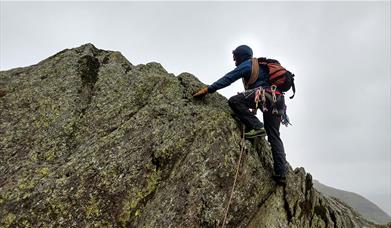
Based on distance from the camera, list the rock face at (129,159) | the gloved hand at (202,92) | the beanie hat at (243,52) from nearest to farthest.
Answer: the rock face at (129,159)
the beanie hat at (243,52)
the gloved hand at (202,92)

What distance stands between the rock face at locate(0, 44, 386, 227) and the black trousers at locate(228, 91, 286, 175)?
2.38 feet

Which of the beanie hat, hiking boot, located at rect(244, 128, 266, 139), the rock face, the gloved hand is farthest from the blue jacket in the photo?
hiking boot, located at rect(244, 128, 266, 139)

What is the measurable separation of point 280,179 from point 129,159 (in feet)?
22.1

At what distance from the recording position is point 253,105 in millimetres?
17516

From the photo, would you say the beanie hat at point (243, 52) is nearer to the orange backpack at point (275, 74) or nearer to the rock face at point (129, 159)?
the orange backpack at point (275, 74)

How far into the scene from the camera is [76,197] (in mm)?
14117

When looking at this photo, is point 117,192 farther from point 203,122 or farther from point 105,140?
point 203,122

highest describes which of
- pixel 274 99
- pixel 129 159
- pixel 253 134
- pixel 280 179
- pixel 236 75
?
pixel 236 75

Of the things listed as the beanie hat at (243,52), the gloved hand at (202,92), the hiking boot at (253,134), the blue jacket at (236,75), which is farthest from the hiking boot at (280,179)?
the beanie hat at (243,52)

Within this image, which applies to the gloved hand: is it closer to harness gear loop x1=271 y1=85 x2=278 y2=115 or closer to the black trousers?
the black trousers

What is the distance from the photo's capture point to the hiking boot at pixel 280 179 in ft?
55.2

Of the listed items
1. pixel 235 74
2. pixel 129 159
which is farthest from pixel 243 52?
pixel 129 159

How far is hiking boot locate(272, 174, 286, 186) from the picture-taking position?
16.8m

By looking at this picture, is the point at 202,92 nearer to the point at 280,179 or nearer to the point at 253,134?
the point at 253,134
